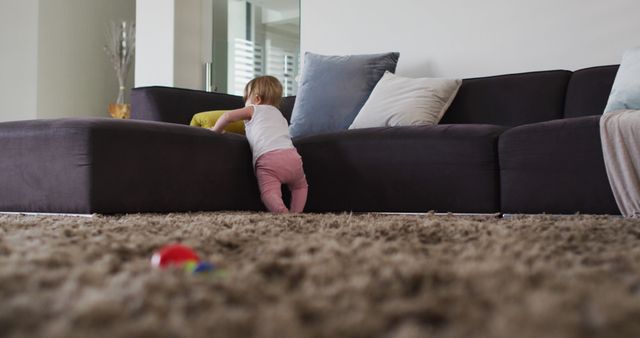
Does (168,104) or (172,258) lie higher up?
(168,104)

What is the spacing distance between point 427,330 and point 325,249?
46 centimetres

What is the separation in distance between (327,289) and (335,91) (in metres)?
2.71

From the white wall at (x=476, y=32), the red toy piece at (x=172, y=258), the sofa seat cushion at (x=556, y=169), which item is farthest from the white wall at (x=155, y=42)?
the red toy piece at (x=172, y=258)

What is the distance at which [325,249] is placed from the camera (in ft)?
3.21

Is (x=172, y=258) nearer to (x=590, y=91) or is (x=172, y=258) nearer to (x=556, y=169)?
(x=556, y=169)

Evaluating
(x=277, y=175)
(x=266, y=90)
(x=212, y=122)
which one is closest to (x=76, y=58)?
(x=212, y=122)

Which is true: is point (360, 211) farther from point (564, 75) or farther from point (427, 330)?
point (427, 330)

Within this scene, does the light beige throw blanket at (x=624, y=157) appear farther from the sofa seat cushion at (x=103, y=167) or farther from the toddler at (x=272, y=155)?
the sofa seat cushion at (x=103, y=167)

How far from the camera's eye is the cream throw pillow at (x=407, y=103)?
300 cm

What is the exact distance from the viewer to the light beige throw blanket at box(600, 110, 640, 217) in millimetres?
2033

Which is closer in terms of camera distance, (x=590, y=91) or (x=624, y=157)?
(x=624, y=157)

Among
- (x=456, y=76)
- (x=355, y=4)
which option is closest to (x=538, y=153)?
(x=456, y=76)

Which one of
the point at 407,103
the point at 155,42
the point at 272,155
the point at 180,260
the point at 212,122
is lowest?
the point at 180,260

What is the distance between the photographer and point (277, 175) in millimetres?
2627
